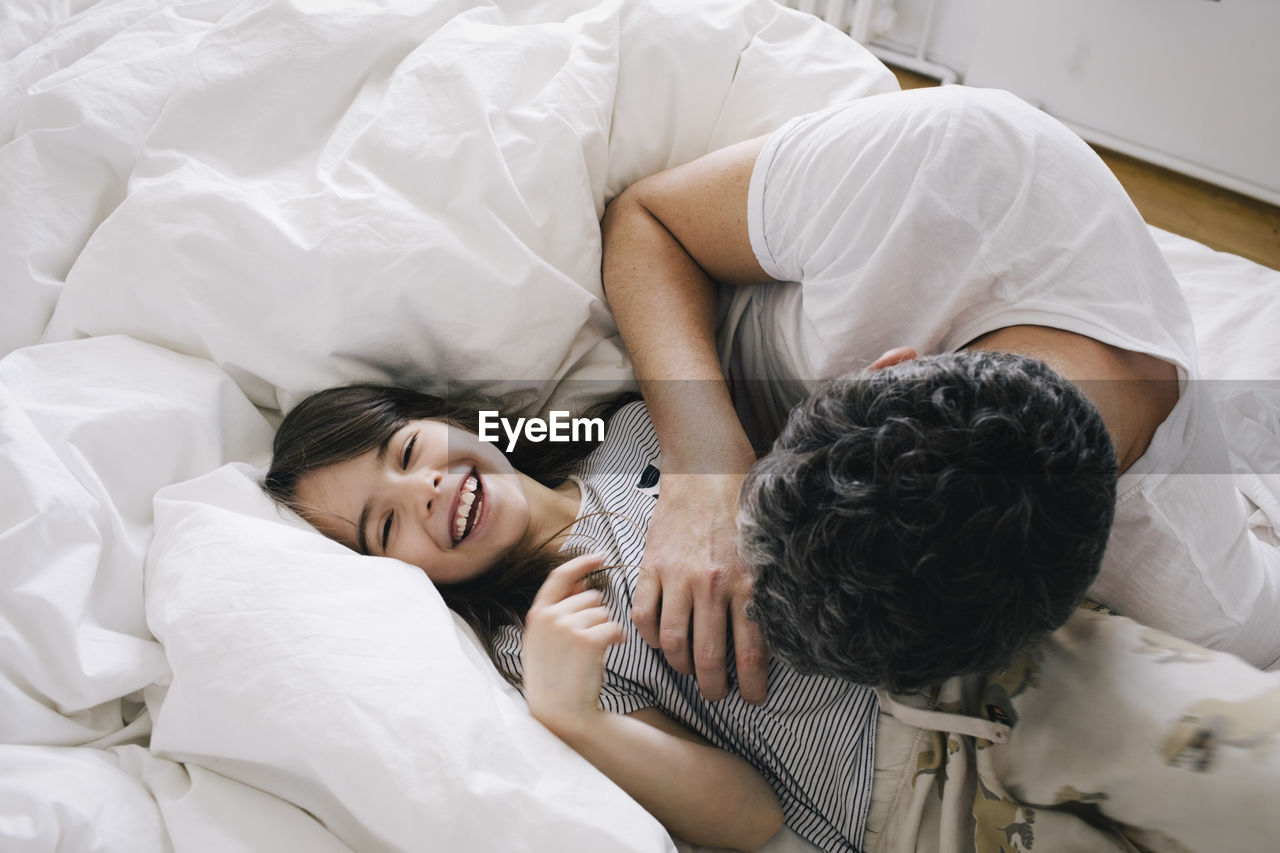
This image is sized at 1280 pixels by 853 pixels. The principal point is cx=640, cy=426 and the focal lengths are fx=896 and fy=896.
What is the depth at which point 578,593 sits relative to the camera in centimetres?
89

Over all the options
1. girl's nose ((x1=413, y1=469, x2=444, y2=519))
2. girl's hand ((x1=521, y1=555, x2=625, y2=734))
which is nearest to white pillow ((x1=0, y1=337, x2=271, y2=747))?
girl's nose ((x1=413, y1=469, x2=444, y2=519))

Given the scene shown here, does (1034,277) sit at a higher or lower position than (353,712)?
higher

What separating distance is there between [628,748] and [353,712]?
9.6 inches

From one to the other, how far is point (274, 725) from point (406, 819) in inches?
4.9

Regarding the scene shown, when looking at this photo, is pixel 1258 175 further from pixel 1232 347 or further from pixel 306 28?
pixel 306 28

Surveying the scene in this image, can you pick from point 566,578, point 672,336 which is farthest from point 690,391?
point 566,578

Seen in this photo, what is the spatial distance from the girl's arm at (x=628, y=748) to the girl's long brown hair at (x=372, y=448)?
0.13m

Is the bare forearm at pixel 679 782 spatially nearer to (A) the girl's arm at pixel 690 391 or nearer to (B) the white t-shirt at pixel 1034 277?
(A) the girl's arm at pixel 690 391

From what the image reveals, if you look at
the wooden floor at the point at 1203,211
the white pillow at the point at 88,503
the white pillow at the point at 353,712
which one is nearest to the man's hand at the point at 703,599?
Answer: the white pillow at the point at 353,712

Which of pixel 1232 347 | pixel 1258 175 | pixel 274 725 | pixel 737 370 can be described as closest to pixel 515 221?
pixel 737 370

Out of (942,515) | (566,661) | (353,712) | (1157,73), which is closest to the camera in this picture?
(942,515)

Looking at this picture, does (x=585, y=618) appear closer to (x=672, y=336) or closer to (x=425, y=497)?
(x=425, y=497)

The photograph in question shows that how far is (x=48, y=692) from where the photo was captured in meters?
0.73

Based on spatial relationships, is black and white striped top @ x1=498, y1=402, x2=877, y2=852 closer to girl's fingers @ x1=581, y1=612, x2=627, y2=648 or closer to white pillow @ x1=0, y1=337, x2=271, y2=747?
girl's fingers @ x1=581, y1=612, x2=627, y2=648
